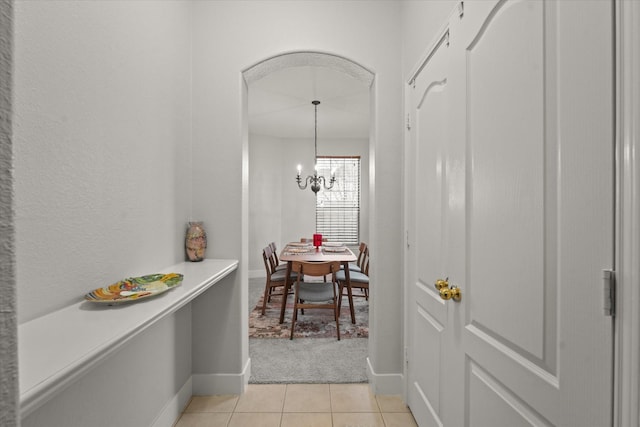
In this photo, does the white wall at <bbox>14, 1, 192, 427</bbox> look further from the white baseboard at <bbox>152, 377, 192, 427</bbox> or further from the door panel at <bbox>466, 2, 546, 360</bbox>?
the door panel at <bbox>466, 2, 546, 360</bbox>

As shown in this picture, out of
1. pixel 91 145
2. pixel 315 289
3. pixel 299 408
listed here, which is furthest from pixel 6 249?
pixel 315 289

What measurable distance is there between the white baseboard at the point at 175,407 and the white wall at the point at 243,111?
0.16m

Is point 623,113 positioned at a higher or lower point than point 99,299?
higher

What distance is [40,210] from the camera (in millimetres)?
972

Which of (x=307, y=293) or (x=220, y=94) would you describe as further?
(x=307, y=293)

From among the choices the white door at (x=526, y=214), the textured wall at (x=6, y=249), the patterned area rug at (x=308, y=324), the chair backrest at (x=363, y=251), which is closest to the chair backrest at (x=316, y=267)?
the patterned area rug at (x=308, y=324)

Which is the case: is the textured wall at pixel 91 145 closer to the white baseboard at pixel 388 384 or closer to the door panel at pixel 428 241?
the door panel at pixel 428 241

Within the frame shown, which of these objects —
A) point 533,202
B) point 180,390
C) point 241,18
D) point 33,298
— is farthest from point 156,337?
point 241,18

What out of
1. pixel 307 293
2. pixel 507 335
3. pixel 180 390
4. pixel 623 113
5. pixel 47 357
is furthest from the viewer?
pixel 307 293

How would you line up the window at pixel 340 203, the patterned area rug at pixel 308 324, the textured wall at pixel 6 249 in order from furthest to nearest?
the window at pixel 340 203 → the patterned area rug at pixel 308 324 → the textured wall at pixel 6 249

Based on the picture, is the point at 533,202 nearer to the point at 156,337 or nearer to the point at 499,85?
the point at 499,85

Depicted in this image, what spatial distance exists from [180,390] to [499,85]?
2344 mm

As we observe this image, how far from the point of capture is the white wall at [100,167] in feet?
3.10

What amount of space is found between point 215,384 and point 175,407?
0.99ft
